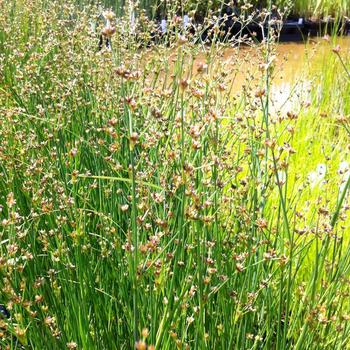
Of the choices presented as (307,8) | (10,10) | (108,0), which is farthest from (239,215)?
(307,8)

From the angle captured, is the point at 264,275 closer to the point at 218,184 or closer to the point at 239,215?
the point at 239,215

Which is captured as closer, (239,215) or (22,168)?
(239,215)

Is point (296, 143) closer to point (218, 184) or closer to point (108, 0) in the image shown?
point (218, 184)

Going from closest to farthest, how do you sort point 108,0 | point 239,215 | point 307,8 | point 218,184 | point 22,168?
1. point 218,184
2. point 239,215
3. point 22,168
4. point 108,0
5. point 307,8

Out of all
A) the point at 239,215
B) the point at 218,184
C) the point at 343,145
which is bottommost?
the point at 343,145

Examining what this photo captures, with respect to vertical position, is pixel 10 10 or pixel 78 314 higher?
pixel 10 10

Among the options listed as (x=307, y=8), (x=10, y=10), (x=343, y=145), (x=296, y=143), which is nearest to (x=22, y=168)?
(x=296, y=143)

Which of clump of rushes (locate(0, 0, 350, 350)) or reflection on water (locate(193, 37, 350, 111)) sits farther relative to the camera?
reflection on water (locate(193, 37, 350, 111))

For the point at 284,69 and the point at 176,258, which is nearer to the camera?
the point at 176,258

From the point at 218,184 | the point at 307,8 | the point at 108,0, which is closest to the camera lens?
the point at 218,184

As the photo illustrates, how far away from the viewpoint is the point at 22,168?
2.19 meters

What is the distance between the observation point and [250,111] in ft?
6.54

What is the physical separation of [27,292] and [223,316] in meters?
0.61

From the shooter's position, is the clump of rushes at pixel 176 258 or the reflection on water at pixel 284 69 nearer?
the clump of rushes at pixel 176 258
